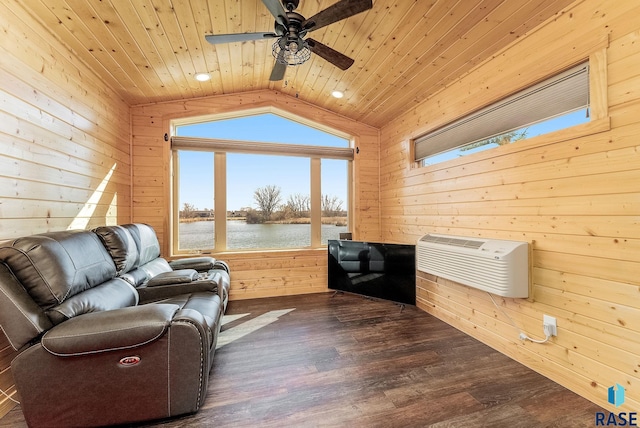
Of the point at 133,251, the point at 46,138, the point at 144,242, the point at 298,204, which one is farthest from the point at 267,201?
the point at 46,138

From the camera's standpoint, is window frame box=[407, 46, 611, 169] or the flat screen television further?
the flat screen television

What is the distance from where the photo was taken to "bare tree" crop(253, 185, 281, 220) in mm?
4219

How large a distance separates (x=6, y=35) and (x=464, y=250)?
149 inches

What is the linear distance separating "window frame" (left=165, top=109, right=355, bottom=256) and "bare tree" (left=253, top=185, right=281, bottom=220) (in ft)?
1.60

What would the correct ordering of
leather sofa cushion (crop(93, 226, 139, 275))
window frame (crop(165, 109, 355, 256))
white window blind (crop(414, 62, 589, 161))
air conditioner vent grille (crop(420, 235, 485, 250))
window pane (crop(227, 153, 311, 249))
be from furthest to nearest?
window pane (crop(227, 153, 311, 249)) < window frame (crop(165, 109, 355, 256)) < air conditioner vent grille (crop(420, 235, 485, 250)) < leather sofa cushion (crop(93, 226, 139, 275)) < white window blind (crop(414, 62, 589, 161))

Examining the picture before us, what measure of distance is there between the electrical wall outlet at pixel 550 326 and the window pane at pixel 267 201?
300 cm

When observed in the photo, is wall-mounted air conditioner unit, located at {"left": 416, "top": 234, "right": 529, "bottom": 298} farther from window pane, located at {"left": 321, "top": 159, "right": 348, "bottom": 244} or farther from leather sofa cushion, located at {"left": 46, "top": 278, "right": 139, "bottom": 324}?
leather sofa cushion, located at {"left": 46, "top": 278, "right": 139, "bottom": 324}

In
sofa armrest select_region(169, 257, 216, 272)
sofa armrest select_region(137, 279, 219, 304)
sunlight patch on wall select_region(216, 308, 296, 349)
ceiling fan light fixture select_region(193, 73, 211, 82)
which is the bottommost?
sunlight patch on wall select_region(216, 308, 296, 349)

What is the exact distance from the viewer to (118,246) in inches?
91.5

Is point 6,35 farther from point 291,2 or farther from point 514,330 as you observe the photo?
point 514,330

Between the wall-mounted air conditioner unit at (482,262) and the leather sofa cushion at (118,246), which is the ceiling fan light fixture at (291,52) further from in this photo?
the wall-mounted air conditioner unit at (482,262)

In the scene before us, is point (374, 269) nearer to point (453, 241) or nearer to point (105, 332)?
point (453, 241)

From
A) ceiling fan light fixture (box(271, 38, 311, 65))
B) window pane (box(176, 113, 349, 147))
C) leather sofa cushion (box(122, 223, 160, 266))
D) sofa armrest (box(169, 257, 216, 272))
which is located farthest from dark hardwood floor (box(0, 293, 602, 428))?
window pane (box(176, 113, 349, 147))

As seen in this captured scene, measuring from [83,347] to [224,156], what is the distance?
9.88ft
